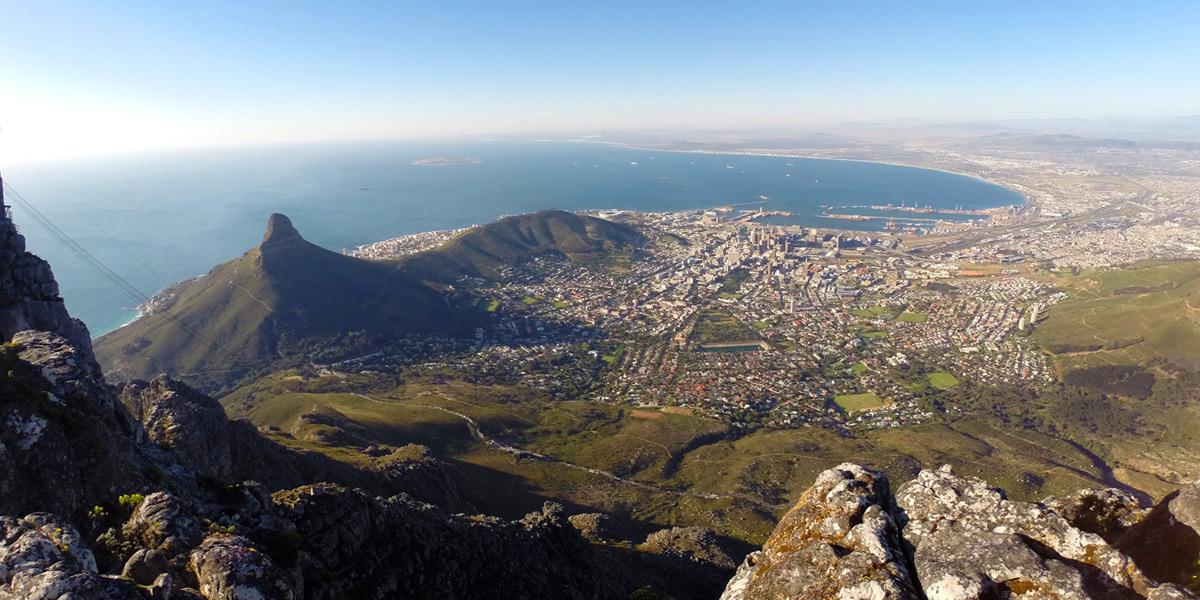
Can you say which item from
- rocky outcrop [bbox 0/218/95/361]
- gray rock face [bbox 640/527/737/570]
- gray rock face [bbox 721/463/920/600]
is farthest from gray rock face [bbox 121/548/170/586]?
gray rock face [bbox 640/527/737/570]

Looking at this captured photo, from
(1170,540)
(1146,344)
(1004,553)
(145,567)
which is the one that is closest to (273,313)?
(145,567)

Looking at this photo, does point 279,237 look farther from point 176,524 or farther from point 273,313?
point 176,524

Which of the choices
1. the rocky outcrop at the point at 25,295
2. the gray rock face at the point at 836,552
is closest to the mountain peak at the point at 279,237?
the rocky outcrop at the point at 25,295

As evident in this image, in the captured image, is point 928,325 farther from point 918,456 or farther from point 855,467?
point 855,467

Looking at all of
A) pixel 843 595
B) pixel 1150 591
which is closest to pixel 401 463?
pixel 843 595

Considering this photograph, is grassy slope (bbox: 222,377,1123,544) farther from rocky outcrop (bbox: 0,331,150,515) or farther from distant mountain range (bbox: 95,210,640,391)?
rocky outcrop (bbox: 0,331,150,515)
